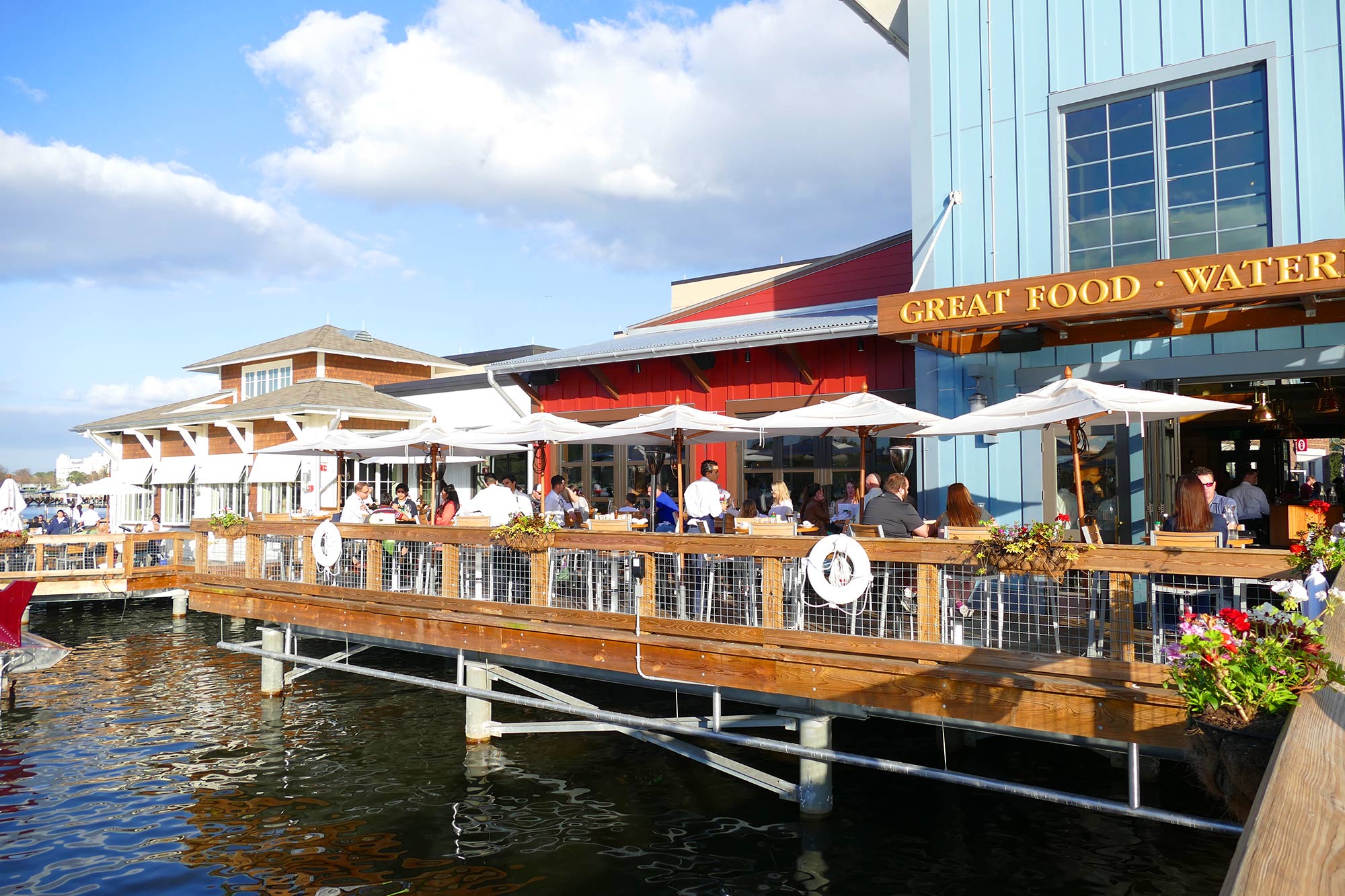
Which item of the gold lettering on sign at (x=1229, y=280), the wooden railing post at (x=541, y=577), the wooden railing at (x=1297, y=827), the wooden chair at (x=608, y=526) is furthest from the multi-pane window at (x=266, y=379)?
the wooden railing at (x=1297, y=827)

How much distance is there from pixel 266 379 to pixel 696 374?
811 inches

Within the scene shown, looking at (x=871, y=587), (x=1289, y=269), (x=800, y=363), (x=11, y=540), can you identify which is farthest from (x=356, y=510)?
(x=1289, y=269)

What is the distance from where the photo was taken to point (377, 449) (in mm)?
16281

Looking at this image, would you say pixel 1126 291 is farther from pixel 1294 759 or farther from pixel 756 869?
pixel 1294 759

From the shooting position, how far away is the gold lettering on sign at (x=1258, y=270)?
825 centimetres

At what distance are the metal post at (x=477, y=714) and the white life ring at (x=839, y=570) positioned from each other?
521 cm

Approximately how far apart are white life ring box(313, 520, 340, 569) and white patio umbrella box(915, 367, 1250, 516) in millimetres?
7251

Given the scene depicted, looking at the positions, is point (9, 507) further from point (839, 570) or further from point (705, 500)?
point (839, 570)

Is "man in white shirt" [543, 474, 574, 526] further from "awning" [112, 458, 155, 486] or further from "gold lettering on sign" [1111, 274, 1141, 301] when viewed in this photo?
Answer: "awning" [112, 458, 155, 486]

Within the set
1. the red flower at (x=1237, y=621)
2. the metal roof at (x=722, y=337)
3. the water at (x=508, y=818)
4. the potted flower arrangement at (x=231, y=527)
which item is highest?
the metal roof at (x=722, y=337)

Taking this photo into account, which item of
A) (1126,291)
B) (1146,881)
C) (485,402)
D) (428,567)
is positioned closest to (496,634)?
(428,567)

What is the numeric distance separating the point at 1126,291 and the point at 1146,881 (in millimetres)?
5032

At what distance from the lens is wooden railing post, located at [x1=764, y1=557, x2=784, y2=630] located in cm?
788

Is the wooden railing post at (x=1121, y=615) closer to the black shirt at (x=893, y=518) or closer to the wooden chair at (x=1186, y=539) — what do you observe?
the wooden chair at (x=1186, y=539)
